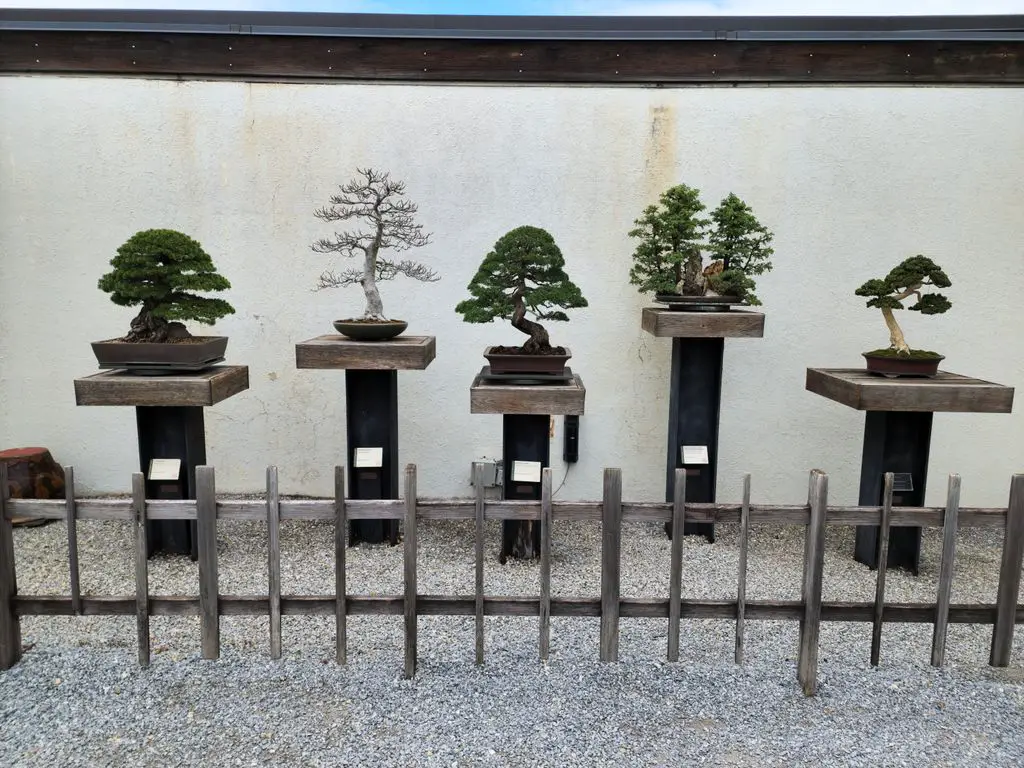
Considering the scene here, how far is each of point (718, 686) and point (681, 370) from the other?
1.71 meters

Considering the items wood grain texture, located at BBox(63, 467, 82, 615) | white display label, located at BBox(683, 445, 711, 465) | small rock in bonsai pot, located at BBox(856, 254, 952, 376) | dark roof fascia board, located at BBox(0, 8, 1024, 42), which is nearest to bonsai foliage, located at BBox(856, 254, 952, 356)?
small rock in bonsai pot, located at BBox(856, 254, 952, 376)

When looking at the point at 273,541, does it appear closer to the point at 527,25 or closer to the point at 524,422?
the point at 524,422

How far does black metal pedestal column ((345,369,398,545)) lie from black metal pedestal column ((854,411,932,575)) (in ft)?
7.51

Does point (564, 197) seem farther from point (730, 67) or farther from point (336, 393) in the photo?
point (336, 393)

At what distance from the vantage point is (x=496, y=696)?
2.19 meters

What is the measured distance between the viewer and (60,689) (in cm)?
221

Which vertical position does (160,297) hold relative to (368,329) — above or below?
above

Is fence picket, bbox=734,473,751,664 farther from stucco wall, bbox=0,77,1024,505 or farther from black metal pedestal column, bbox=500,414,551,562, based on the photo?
stucco wall, bbox=0,77,1024,505

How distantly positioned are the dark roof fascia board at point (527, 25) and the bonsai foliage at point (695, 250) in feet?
3.63

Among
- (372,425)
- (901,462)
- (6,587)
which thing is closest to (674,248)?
(901,462)

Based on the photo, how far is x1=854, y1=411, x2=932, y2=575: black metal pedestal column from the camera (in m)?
3.23

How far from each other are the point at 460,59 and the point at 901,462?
308 centimetres

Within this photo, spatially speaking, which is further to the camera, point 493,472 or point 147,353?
point 493,472

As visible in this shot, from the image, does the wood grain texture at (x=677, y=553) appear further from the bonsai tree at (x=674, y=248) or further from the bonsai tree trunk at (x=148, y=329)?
the bonsai tree trunk at (x=148, y=329)
